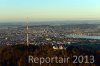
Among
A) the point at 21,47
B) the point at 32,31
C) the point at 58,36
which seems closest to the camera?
the point at 21,47

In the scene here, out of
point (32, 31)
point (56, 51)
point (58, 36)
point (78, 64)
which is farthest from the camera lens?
point (32, 31)

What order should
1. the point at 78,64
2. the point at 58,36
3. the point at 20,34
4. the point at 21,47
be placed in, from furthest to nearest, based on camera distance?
the point at 58,36, the point at 20,34, the point at 21,47, the point at 78,64

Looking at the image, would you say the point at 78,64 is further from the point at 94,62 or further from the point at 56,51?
the point at 56,51

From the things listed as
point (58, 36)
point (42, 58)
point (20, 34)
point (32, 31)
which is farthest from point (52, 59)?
point (32, 31)

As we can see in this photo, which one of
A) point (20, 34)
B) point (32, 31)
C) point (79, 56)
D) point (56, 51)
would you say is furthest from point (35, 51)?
point (32, 31)

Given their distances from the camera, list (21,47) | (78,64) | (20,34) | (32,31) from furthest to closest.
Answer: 1. (32,31)
2. (20,34)
3. (21,47)
4. (78,64)

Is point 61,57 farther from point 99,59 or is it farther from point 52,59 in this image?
point 99,59

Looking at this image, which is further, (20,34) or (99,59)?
(20,34)

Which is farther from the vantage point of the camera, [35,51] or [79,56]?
[35,51]
